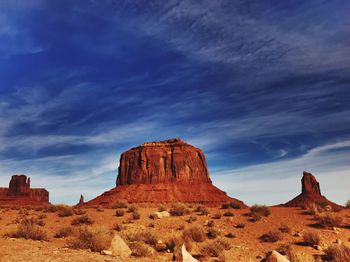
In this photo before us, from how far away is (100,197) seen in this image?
82.9 meters

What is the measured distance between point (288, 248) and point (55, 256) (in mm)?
9302

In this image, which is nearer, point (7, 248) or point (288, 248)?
A: point (7, 248)

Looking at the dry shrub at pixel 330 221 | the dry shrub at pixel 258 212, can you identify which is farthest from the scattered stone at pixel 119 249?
the dry shrub at pixel 330 221

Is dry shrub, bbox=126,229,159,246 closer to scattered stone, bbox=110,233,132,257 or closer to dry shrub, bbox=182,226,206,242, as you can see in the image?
dry shrub, bbox=182,226,206,242

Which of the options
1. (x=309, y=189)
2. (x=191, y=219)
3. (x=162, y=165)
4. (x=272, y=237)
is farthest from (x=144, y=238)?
(x=309, y=189)

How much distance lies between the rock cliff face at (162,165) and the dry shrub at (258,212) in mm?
72237

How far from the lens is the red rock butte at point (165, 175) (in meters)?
81.2

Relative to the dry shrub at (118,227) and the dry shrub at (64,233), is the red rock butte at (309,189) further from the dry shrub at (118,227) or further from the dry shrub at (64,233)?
the dry shrub at (64,233)

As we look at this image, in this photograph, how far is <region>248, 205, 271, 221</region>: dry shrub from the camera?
2057 cm

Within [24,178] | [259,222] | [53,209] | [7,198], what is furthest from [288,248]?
[24,178]

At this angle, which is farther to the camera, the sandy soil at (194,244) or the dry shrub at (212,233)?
the dry shrub at (212,233)

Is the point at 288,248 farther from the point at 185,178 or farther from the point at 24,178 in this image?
the point at 24,178

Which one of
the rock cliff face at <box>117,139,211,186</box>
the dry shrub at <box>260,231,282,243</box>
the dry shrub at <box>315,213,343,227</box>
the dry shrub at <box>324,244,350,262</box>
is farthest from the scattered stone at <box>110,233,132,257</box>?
the rock cliff face at <box>117,139,211,186</box>

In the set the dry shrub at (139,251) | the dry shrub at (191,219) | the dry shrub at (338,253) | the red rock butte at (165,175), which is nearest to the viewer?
the dry shrub at (338,253)
